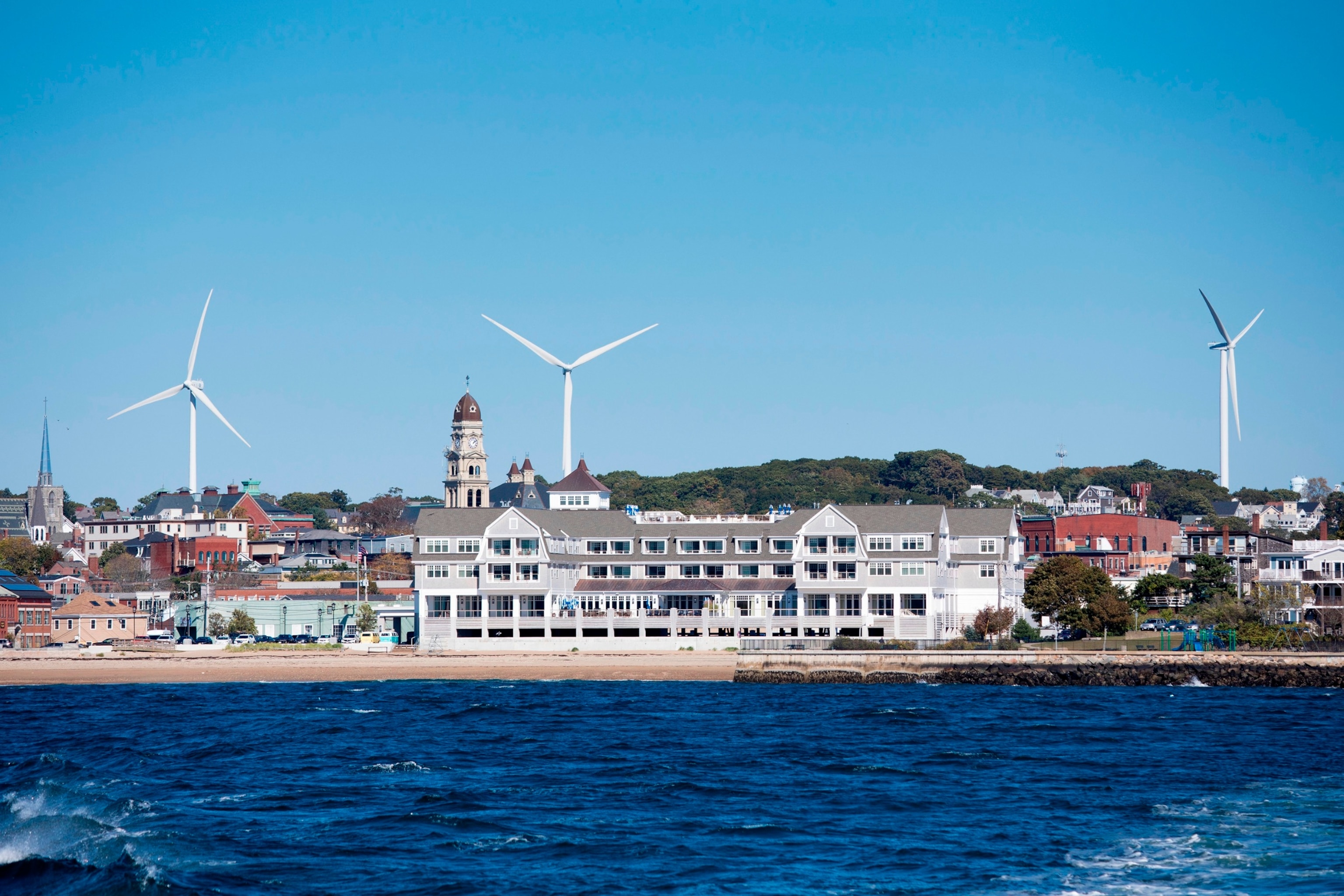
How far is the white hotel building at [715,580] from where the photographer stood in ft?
345

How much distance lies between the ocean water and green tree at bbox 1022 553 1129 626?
23.3 meters

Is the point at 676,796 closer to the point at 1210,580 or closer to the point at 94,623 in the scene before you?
the point at 1210,580

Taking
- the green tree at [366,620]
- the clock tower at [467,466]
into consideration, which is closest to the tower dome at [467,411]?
the clock tower at [467,466]

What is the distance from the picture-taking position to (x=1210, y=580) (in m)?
116

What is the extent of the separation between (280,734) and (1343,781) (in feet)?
139

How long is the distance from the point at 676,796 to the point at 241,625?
7901 centimetres

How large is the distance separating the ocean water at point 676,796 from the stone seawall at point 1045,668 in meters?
7.33

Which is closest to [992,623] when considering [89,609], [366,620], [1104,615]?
[1104,615]

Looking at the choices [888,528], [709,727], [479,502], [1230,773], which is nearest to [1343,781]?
[1230,773]

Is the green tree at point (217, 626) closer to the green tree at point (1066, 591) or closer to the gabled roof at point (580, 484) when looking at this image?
the gabled roof at point (580, 484)

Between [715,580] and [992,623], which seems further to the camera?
[715,580]

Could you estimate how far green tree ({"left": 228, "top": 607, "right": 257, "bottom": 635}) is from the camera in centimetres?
11894

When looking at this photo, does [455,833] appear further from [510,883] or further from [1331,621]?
[1331,621]

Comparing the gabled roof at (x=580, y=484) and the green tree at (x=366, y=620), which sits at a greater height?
the gabled roof at (x=580, y=484)
